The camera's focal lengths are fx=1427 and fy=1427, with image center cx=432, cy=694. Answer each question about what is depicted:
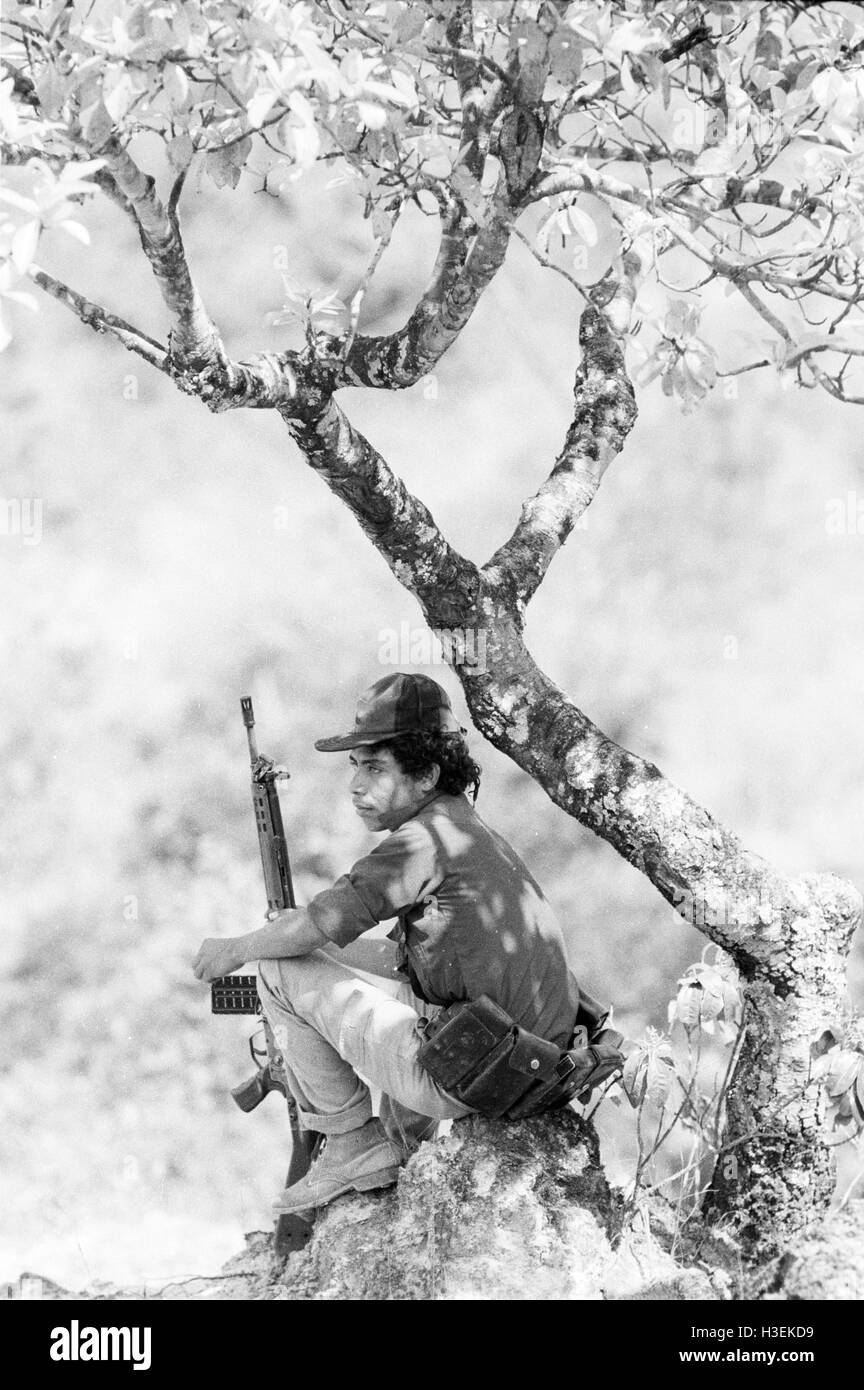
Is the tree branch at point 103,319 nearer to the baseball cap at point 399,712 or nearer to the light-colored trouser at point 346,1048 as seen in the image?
the baseball cap at point 399,712

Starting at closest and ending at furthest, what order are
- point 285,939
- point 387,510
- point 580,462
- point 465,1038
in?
point 465,1038 < point 285,939 < point 387,510 < point 580,462

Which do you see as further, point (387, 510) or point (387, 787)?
point (387, 510)

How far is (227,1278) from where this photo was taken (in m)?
3.20

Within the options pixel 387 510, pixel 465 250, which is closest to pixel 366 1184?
pixel 387 510

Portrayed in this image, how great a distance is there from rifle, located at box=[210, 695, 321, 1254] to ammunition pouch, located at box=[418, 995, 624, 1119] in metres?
0.54

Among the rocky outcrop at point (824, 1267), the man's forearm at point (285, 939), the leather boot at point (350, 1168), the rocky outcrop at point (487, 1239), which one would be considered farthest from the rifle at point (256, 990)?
the rocky outcrop at point (824, 1267)

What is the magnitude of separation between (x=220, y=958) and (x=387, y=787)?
0.51 metres

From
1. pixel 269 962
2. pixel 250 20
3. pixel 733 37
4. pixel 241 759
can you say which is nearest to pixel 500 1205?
pixel 269 962

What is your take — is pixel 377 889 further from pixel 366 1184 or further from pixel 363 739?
pixel 366 1184

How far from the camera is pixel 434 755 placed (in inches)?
123

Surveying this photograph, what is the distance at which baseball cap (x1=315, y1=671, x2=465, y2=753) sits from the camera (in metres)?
3.10

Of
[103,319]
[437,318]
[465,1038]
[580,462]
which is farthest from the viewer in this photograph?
[580,462]

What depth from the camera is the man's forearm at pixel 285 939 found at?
291 cm
